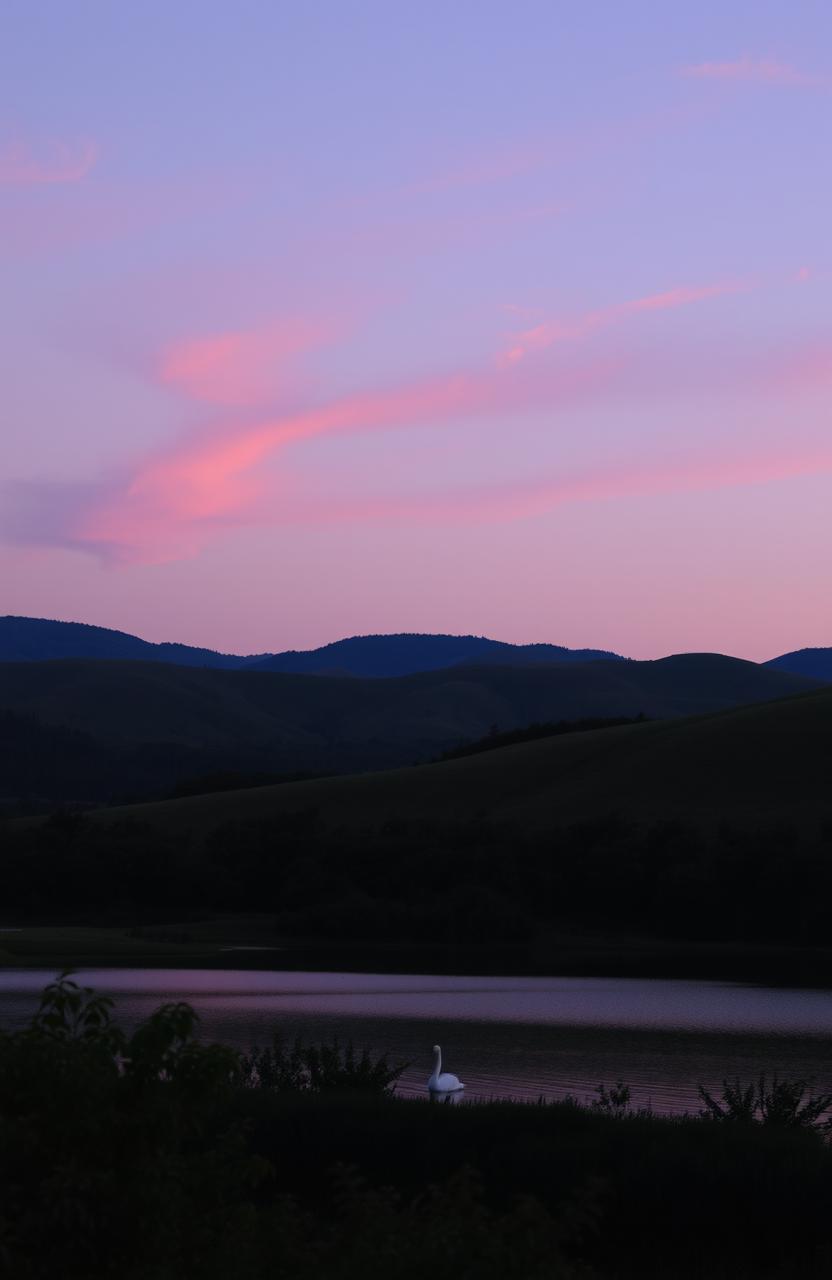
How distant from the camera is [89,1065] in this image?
10.4 metres

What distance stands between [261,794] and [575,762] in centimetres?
1988

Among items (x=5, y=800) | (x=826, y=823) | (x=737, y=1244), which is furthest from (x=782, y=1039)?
(x=5, y=800)

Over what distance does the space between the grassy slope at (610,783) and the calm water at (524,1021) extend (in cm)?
3781

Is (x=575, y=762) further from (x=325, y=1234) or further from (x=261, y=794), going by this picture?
(x=325, y=1234)

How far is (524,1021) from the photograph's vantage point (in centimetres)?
4228

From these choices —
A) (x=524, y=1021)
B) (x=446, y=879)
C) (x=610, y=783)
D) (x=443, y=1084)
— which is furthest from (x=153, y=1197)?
(x=610, y=783)

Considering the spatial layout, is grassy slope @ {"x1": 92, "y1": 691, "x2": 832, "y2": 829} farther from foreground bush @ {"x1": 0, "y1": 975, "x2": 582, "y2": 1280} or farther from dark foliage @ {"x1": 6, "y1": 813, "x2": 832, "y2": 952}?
foreground bush @ {"x1": 0, "y1": 975, "x2": 582, "y2": 1280}

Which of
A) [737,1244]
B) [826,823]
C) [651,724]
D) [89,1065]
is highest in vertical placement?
[651,724]

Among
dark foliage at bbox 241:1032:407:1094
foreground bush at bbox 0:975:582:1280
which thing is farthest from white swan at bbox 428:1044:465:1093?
foreground bush at bbox 0:975:582:1280

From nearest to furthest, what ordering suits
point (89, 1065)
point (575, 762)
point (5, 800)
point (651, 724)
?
point (89, 1065) → point (575, 762) → point (651, 724) → point (5, 800)

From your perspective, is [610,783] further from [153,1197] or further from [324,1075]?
[153,1197]

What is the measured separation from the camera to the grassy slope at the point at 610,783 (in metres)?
94.6

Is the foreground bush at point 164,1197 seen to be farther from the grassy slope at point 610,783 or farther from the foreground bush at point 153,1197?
the grassy slope at point 610,783

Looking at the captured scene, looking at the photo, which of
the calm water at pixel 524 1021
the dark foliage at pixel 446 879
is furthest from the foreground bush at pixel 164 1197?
the dark foliage at pixel 446 879
